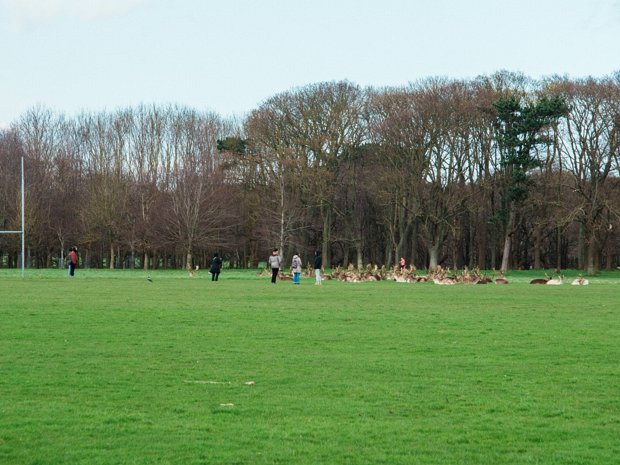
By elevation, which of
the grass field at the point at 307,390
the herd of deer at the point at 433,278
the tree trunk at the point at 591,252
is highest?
the tree trunk at the point at 591,252

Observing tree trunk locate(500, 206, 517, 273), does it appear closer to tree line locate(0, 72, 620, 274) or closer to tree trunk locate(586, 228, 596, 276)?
tree line locate(0, 72, 620, 274)

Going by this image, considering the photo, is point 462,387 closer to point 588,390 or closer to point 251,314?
point 588,390

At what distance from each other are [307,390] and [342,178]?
218ft

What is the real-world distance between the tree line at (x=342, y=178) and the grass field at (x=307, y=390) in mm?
49624

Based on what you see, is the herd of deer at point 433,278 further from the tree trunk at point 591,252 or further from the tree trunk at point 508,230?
the tree trunk at point 508,230

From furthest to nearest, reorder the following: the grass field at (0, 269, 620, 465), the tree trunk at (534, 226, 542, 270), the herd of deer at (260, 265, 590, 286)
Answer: the tree trunk at (534, 226, 542, 270) → the herd of deer at (260, 265, 590, 286) → the grass field at (0, 269, 620, 465)

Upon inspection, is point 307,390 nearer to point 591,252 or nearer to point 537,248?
point 591,252

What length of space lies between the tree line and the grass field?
49624mm

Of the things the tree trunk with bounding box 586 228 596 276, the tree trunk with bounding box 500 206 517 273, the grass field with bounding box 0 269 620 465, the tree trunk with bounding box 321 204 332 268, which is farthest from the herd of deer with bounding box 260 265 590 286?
the grass field with bounding box 0 269 620 465

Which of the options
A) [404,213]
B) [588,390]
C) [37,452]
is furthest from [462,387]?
[404,213]

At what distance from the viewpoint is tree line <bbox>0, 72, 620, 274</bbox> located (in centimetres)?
7088

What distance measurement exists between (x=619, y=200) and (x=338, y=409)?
6348 cm

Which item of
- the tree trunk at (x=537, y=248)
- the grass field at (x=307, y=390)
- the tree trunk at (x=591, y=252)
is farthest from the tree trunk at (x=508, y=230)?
the grass field at (x=307, y=390)

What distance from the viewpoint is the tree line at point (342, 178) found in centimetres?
7088
